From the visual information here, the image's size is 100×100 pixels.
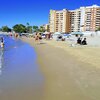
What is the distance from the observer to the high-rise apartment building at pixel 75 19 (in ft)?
371

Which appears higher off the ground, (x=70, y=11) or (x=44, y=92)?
(x=70, y=11)

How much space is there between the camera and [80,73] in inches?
408

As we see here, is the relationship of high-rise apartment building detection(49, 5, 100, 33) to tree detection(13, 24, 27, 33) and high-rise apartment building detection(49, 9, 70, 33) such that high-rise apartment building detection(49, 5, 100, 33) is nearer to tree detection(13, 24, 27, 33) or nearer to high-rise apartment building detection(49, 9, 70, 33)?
high-rise apartment building detection(49, 9, 70, 33)

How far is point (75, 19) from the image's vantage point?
125625 mm

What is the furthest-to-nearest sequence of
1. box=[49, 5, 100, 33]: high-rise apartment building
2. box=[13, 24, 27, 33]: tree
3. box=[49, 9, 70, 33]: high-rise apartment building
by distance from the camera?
box=[13, 24, 27, 33]: tree, box=[49, 9, 70, 33]: high-rise apartment building, box=[49, 5, 100, 33]: high-rise apartment building

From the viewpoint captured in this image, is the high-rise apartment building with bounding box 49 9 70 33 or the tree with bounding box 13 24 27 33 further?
the tree with bounding box 13 24 27 33

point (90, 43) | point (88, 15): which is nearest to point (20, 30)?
point (88, 15)

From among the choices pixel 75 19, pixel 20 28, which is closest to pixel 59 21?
pixel 75 19

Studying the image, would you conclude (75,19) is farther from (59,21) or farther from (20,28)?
(20,28)

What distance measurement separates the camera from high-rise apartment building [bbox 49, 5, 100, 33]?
112938 millimetres

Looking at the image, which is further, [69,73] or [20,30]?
[20,30]

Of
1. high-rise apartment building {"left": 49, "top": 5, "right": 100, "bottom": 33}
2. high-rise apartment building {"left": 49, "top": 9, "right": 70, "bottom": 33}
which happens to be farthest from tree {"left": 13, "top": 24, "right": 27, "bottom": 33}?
high-rise apartment building {"left": 49, "top": 5, "right": 100, "bottom": 33}

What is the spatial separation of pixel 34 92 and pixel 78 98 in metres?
1.50

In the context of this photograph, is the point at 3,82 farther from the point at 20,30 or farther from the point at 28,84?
the point at 20,30
